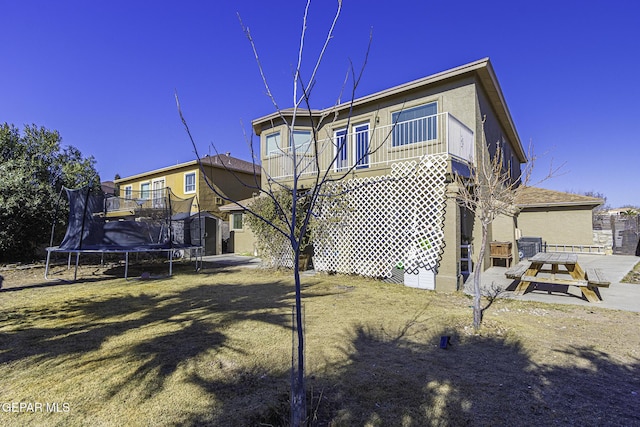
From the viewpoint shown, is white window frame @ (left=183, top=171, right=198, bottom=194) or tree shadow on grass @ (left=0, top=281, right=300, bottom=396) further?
white window frame @ (left=183, top=171, right=198, bottom=194)

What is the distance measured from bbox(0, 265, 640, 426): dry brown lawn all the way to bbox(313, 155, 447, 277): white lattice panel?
1745mm

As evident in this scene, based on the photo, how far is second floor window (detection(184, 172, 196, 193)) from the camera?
64.0ft

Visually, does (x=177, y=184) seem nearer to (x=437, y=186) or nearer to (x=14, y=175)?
(x=14, y=175)

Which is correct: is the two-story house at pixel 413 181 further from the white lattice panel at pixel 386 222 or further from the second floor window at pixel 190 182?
the second floor window at pixel 190 182

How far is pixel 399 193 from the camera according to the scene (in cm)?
803

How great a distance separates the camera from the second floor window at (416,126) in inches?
365

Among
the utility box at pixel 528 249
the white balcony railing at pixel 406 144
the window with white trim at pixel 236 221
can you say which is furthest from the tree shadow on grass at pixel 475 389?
the window with white trim at pixel 236 221

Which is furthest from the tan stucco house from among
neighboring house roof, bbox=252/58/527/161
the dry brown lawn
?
the dry brown lawn

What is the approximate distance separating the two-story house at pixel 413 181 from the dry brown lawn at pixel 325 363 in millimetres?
1776

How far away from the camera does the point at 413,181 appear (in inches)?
307

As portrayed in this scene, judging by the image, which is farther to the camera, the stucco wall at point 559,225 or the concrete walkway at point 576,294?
the stucco wall at point 559,225

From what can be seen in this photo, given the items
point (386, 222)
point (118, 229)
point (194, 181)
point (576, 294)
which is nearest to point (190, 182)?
point (194, 181)

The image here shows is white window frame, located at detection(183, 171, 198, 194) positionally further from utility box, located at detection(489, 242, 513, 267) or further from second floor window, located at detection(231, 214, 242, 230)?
utility box, located at detection(489, 242, 513, 267)

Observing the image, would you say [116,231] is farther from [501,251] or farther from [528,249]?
[528,249]
